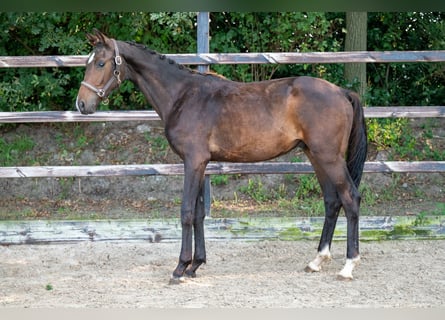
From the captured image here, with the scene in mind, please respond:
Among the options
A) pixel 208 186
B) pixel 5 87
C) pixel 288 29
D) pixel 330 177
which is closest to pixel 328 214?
pixel 330 177

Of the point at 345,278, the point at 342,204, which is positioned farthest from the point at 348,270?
the point at 342,204

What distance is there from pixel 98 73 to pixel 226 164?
1729mm

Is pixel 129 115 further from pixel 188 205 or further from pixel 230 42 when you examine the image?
pixel 230 42

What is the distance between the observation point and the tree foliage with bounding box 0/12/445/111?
25.6 feet

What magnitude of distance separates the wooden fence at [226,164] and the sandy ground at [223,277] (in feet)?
2.32

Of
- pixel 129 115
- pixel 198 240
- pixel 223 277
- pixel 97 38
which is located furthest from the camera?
pixel 129 115

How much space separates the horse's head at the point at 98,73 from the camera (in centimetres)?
463

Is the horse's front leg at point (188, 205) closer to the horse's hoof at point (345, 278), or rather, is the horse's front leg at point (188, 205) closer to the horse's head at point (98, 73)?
the horse's head at point (98, 73)

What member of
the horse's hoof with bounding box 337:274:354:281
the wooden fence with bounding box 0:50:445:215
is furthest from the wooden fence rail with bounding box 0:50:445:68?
the horse's hoof with bounding box 337:274:354:281

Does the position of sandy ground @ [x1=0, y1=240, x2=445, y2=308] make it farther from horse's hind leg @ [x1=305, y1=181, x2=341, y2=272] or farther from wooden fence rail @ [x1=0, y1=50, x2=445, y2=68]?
wooden fence rail @ [x1=0, y1=50, x2=445, y2=68]

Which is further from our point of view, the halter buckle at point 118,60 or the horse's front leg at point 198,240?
the horse's front leg at point 198,240

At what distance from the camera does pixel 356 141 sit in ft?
16.0

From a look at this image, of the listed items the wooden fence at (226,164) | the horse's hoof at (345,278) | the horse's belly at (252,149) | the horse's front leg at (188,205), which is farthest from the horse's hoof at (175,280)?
the wooden fence at (226,164)

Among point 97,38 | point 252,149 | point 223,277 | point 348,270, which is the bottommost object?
point 223,277
